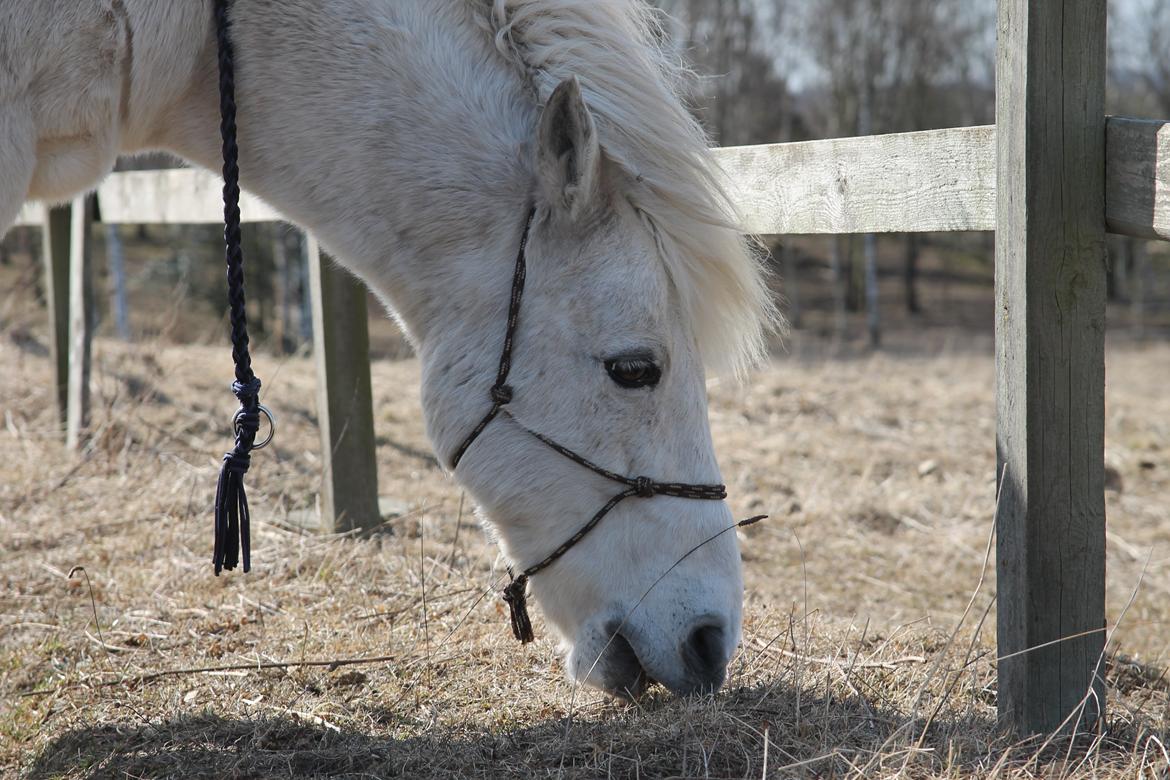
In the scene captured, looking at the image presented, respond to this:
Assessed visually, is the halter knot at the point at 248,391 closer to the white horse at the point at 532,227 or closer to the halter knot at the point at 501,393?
the white horse at the point at 532,227

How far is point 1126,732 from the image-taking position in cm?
218

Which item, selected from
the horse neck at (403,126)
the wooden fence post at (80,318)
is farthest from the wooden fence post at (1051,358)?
the wooden fence post at (80,318)

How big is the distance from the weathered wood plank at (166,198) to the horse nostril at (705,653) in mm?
3078

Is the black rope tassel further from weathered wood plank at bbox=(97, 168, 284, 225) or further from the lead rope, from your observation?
weathered wood plank at bbox=(97, 168, 284, 225)

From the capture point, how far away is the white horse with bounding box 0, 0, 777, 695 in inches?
85.0

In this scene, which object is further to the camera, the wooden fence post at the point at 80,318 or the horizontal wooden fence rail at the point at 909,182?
the wooden fence post at the point at 80,318

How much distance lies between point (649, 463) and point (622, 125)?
0.74m

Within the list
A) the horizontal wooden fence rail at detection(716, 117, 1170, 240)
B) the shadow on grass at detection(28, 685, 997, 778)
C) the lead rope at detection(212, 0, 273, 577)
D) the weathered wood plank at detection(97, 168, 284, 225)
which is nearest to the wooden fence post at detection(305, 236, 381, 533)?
the weathered wood plank at detection(97, 168, 284, 225)

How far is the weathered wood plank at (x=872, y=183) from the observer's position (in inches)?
88.5

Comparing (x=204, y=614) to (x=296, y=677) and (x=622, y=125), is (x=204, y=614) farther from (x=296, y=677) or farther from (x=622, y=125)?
(x=622, y=125)

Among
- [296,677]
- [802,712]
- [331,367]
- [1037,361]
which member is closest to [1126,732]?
[802,712]

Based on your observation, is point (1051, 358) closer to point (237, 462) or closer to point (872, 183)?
point (872, 183)

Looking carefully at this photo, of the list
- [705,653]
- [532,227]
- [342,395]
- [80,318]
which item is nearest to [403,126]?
[532,227]

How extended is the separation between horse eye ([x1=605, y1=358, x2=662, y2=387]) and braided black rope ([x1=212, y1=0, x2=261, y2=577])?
2.68 feet
